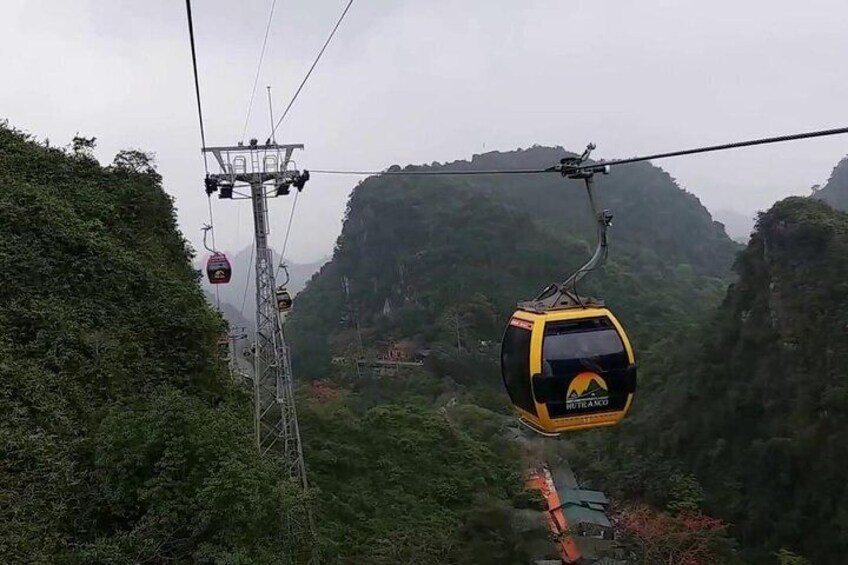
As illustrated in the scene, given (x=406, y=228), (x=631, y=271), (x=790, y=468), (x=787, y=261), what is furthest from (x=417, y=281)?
(x=790, y=468)

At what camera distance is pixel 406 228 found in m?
40.0

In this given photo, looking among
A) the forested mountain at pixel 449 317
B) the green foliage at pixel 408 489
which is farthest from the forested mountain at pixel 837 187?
the green foliage at pixel 408 489

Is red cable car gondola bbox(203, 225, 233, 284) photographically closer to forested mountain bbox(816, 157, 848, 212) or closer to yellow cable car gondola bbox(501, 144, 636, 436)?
yellow cable car gondola bbox(501, 144, 636, 436)

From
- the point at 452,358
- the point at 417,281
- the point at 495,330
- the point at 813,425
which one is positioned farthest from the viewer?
the point at 417,281

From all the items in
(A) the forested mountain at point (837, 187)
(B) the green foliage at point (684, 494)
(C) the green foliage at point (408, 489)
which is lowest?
(B) the green foliage at point (684, 494)

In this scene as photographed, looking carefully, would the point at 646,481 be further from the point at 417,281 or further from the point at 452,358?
the point at 417,281

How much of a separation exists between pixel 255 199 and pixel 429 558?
223 inches

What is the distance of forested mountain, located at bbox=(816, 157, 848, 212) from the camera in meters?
48.1

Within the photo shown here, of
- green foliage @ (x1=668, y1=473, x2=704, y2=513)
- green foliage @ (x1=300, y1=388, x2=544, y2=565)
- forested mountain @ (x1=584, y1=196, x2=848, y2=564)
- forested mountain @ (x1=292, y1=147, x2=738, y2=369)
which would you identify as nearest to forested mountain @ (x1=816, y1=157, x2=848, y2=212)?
forested mountain @ (x1=292, y1=147, x2=738, y2=369)

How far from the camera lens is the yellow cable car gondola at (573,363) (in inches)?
136

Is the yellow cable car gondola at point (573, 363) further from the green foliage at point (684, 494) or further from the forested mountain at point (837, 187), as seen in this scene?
the forested mountain at point (837, 187)

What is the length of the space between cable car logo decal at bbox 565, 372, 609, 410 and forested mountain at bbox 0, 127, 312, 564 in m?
2.86

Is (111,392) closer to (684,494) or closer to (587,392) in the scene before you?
(587,392)

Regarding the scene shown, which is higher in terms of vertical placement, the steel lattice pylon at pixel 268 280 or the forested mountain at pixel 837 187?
the forested mountain at pixel 837 187
